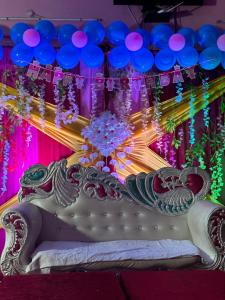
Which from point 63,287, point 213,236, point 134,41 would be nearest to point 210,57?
point 134,41

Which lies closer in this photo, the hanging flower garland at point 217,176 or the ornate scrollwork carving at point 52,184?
the ornate scrollwork carving at point 52,184

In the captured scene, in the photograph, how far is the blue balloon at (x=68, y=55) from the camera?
361cm

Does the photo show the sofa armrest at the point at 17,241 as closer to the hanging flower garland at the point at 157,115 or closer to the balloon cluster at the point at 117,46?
the balloon cluster at the point at 117,46

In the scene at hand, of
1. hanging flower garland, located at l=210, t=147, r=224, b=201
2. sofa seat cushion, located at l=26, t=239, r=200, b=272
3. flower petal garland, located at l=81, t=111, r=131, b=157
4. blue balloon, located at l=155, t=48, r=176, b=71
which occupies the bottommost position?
sofa seat cushion, located at l=26, t=239, r=200, b=272

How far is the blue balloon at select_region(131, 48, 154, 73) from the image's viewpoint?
370 centimetres

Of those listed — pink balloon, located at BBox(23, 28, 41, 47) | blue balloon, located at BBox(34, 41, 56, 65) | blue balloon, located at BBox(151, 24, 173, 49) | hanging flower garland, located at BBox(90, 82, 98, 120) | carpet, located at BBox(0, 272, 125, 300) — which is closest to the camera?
carpet, located at BBox(0, 272, 125, 300)

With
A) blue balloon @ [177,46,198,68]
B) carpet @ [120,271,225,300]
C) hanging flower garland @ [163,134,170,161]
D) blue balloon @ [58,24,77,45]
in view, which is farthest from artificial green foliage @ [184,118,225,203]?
carpet @ [120,271,225,300]

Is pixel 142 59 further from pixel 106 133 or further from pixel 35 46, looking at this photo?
pixel 35 46

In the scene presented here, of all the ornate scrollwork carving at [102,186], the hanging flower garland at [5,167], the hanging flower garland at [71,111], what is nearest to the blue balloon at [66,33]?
the hanging flower garland at [71,111]

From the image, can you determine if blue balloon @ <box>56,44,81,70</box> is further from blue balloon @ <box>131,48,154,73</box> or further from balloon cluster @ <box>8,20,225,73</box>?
blue balloon @ <box>131,48,154,73</box>

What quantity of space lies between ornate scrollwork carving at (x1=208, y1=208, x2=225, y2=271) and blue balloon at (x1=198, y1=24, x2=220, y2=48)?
172cm

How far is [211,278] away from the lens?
6.44 feet

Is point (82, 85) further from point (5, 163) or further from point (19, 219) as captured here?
point (19, 219)

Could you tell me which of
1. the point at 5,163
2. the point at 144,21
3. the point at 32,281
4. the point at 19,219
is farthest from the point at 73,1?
the point at 32,281
